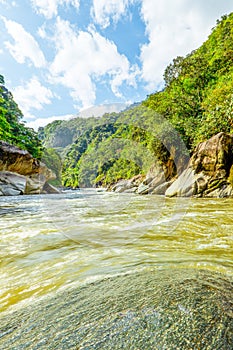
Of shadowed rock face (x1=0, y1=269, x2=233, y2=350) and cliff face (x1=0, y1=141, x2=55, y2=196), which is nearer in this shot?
shadowed rock face (x1=0, y1=269, x2=233, y2=350)

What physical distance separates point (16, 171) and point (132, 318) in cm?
1469

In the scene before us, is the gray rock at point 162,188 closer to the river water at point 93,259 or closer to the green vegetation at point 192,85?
the green vegetation at point 192,85

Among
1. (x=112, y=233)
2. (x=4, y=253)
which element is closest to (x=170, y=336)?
(x=4, y=253)

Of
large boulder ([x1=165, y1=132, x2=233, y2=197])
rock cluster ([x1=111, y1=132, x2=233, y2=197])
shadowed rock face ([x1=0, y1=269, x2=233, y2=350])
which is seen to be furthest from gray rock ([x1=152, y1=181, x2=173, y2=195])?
shadowed rock face ([x1=0, y1=269, x2=233, y2=350])

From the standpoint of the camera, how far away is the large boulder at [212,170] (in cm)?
798

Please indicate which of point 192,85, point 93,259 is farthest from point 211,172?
point 192,85

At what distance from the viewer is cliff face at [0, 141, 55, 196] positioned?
12219 mm

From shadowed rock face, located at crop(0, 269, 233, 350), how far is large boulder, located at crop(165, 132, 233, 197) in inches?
292

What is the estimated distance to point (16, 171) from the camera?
45.5 ft

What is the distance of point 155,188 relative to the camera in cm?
1330

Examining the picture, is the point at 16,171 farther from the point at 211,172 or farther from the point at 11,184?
the point at 211,172

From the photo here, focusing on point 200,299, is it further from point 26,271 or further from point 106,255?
point 26,271

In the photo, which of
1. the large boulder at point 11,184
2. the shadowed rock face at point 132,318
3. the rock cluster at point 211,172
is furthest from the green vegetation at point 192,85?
the shadowed rock face at point 132,318

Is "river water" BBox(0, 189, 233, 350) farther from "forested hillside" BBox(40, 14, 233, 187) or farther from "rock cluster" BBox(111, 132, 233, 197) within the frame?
"forested hillside" BBox(40, 14, 233, 187)
